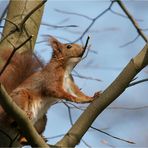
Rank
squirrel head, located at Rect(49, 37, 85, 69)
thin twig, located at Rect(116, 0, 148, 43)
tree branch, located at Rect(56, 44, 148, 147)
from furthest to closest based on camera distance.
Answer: squirrel head, located at Rect(49, 37, 85, 69)
thin twig, located at Rect(116, 0, 148, 43)
tree branch, located at Rect(56, 44, 148, 147)

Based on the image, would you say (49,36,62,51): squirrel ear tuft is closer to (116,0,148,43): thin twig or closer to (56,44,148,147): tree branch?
(116,0,148,43): thin twig

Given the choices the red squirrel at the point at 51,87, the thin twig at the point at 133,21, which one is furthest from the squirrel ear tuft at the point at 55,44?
the thin twig at the point at 133,21

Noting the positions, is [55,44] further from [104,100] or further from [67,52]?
[104,100]

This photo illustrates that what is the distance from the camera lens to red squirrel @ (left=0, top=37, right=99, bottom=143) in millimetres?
2773

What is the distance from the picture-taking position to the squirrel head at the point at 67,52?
2936mm

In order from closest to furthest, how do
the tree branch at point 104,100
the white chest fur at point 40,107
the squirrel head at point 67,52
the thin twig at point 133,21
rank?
the tree branch at point 104,100, the thin twig at point 133,21, the white chest fur at point 40,107, the squirrel head at point 67,52

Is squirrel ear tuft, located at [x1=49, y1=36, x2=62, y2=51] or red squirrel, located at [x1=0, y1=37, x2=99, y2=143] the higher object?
squirrel ear tuft, located at [x1=49, y1=36, x2=62, y2=51]

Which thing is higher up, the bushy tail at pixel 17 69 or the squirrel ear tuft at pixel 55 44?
the squirrel ear tuft at pixel 55 44

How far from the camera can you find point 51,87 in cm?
293

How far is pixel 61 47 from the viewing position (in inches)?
119

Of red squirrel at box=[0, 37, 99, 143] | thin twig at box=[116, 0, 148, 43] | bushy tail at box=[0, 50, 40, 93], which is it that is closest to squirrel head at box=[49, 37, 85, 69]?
red squirrel at box=[0, 37, 99, 143]

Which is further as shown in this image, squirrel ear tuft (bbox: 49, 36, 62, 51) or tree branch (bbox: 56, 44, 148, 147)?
squirrel ear tuft (bbox: 49, 36, 62, 51)

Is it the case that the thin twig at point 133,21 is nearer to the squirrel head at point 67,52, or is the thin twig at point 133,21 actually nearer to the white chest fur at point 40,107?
the squirrel head at point 67,52

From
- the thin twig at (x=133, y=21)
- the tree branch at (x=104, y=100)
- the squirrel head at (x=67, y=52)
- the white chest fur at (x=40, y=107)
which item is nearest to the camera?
the tree branch at (x=104, y=100)
